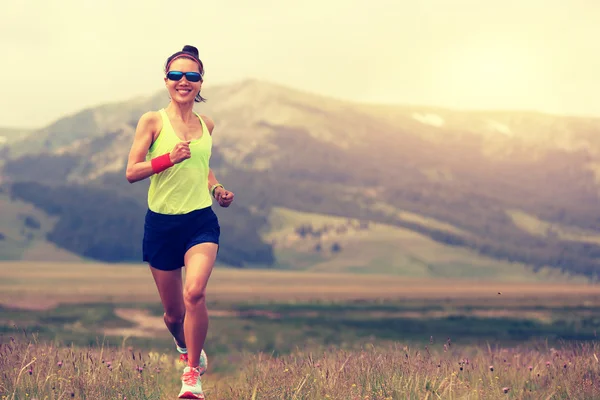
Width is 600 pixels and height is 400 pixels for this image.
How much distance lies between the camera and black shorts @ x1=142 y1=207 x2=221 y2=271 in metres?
10.8

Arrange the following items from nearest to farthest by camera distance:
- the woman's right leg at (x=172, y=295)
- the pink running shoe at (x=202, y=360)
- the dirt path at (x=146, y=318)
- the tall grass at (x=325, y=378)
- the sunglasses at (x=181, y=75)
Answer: the tall grass at (x=325, y=378) → the sunglasses at (x=181, y=75) → the woman's right leg at (x=172, y=295) → the pink running shoe at (x=202, y=360) → the dirt path at (x=146, y=318)

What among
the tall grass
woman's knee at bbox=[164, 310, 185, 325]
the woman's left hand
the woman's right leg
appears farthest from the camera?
woman's knee at bbox=[164, 310, 185, 325]

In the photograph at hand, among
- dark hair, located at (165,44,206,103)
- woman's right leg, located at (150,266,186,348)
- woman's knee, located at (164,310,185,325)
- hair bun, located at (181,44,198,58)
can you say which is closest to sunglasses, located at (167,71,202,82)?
dark hair, located at (165,44,206,103)

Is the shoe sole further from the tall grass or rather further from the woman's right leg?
the woman's right leg

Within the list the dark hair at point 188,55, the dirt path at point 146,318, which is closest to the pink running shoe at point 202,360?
the dark hair at point 188,55

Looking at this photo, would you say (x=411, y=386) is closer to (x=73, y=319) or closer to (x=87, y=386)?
(x=87, y=386)

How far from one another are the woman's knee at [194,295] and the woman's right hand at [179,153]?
4.51 feet

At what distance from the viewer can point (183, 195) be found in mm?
10742

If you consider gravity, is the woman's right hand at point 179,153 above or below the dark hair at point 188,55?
below

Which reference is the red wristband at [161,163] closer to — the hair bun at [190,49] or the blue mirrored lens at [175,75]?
the blue mirrored lens at [175,75]

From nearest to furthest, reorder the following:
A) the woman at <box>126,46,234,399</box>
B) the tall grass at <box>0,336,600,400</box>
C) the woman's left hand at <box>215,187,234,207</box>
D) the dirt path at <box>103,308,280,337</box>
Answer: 1. the tall grass at <box>0,336,600,400</box>
2. the woman at <box>126,46,234,399</box>
3. the woman's left hand at <box>215,187,234,207</box>
4. the dirt path at <box>103,308,280,337</box>

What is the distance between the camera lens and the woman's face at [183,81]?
10.9 m

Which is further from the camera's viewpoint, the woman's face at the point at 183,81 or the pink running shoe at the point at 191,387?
the woman's face at the point at 183,81

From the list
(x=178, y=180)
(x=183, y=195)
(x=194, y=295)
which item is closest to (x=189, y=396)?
(x=194, y=295)
